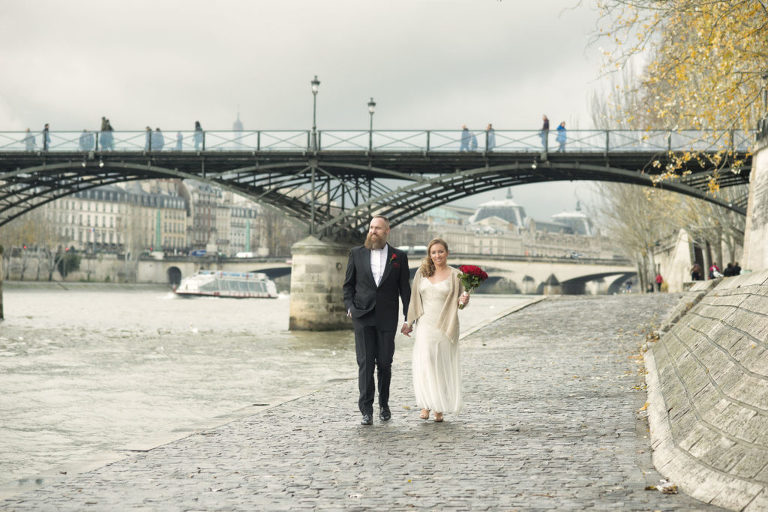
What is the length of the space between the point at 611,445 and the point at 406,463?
1666 mm

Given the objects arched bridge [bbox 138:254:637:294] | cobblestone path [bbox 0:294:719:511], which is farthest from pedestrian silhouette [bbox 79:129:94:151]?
arched bridge [bbox 138:254:637:294]

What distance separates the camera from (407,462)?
284 inches

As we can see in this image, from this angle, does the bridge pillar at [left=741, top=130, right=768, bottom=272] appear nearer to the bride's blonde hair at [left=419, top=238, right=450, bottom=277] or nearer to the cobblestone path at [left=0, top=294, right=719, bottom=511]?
the cobblestone path at [left=0, top=294, right=719, bottom=511]

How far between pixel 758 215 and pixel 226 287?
66.6m

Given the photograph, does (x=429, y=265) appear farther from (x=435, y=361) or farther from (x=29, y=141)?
(x=29, y=141)

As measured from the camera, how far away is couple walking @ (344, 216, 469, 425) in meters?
9.09

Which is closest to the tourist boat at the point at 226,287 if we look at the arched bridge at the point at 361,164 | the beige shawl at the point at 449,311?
the arched bridge at the point at 361,164

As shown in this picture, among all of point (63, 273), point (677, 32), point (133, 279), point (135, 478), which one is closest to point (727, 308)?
point (135, 478)

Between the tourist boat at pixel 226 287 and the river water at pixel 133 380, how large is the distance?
45.5m

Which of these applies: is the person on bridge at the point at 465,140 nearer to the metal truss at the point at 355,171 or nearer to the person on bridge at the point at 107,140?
the metal truss at the point at 355,171

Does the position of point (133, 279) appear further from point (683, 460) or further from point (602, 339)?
point (683, 460)

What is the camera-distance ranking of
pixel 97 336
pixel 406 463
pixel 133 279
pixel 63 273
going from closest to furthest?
pixel 406 463, pixel 97 336, pixel 63 273, pixel 133 279

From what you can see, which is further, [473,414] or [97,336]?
[97,336]

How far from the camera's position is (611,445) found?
7734 mm
